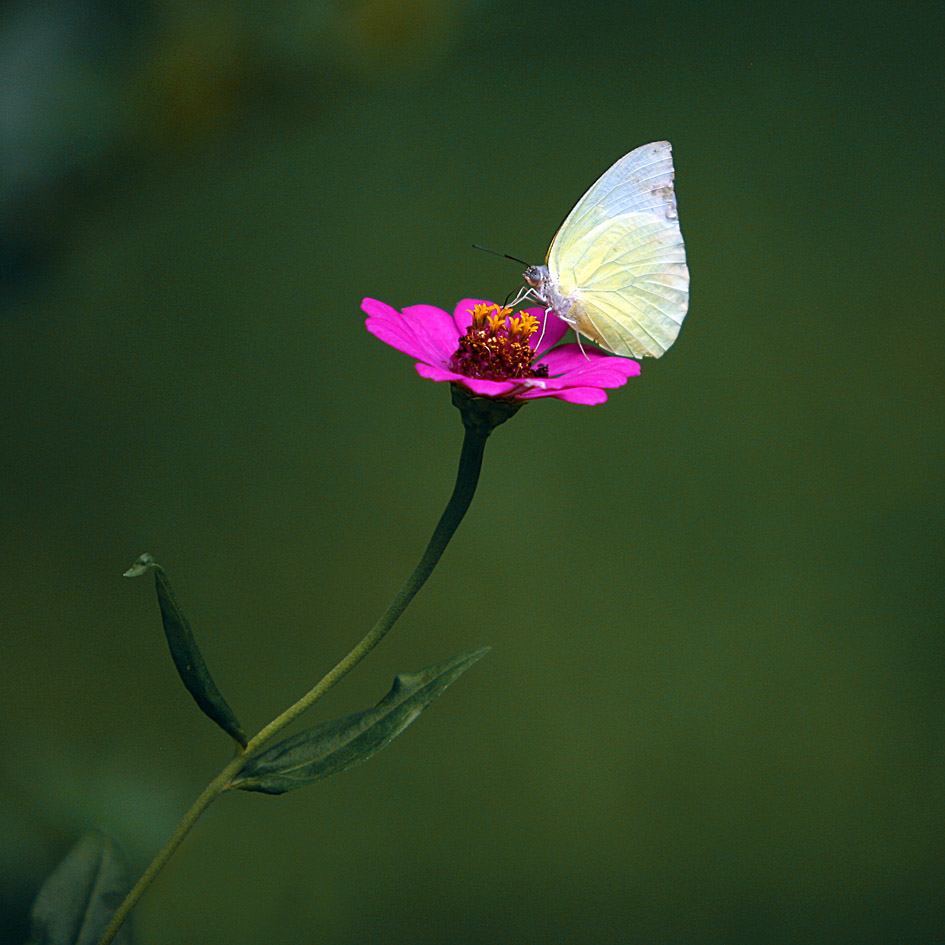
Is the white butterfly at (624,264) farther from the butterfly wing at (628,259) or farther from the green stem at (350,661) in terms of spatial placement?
the green stem at (350,661)

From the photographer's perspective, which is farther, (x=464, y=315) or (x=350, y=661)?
(x=464, y=315)

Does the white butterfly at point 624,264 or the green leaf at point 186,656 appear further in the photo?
the white butterfly at point 624,264

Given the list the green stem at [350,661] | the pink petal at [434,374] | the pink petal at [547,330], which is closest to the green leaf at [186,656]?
the green stem at [350,661]

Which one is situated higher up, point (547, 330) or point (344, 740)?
point (547, 330)

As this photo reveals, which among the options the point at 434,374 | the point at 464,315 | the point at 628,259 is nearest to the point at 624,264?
the point at 628,259

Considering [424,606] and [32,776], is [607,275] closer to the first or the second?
[424,606]

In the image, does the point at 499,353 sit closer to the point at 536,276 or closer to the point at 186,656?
the point at 536,276
